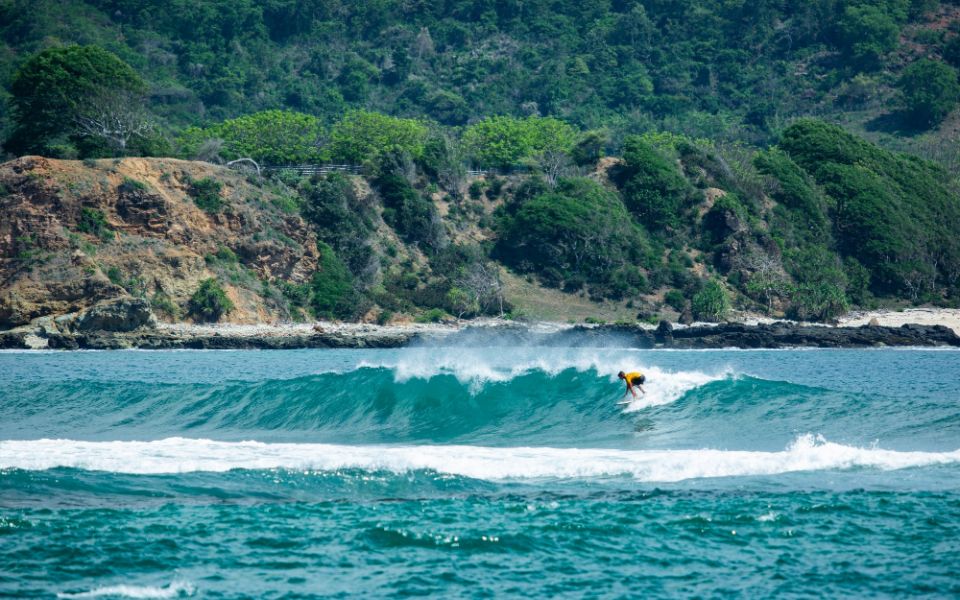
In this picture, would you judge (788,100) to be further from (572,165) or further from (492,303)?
(492,303)

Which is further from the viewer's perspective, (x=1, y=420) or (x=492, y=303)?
(x=492, y=303)

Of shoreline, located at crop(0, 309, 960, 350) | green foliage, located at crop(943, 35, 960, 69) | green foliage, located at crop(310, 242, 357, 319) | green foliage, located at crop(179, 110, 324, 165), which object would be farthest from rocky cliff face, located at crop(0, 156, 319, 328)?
green foliage, located at crop(943, 35, 960, 69)

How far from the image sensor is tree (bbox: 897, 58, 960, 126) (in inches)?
4943

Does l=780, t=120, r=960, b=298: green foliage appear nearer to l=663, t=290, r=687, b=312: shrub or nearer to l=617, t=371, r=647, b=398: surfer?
l=663, t=290, r=687, b=312: shrub

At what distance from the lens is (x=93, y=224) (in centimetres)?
6047

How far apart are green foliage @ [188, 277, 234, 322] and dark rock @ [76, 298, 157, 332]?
4.66 m

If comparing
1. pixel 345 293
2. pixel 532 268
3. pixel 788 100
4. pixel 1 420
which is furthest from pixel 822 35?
pixel 1 420

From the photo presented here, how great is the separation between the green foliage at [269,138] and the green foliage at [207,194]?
1474cm

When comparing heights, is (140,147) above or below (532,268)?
above

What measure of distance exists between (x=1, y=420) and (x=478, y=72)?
133 metres

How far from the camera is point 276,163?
83.3m

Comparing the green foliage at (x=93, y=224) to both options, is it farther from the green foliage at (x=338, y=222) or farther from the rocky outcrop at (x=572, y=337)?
the green foliage at (x=338, y=222)

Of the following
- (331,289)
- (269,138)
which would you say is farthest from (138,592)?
(269,138)

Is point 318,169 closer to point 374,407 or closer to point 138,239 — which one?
point 138,239
